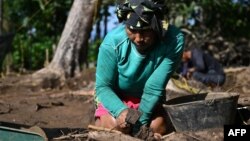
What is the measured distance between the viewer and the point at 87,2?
900cm

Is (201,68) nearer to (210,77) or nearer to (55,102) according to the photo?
(210,77)

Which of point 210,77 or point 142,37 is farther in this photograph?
point 210,77

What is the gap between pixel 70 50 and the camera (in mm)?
9305

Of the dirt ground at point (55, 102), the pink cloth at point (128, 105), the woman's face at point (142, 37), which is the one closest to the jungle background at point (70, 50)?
the dirt ground at point (55, 102)

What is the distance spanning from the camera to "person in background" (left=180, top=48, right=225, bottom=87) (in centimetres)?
874

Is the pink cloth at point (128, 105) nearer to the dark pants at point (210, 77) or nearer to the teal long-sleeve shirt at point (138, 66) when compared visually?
the teal long-sleeve shirt at point (138, 66)

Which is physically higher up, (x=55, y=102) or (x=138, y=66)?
(x=138, y=66)

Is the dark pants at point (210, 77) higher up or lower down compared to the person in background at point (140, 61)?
lower down

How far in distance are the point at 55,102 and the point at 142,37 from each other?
392cm

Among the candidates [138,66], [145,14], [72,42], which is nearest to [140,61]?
[138,66]

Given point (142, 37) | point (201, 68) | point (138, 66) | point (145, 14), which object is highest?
point (145, 14)

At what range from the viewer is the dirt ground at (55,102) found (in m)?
5.93

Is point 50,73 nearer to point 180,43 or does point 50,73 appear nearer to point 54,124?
point 54,124

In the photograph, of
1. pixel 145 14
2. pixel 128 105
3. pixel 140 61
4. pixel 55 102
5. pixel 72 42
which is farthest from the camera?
pixel 72 42
